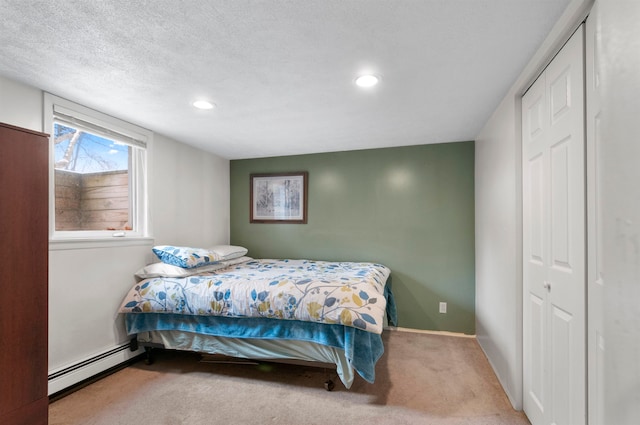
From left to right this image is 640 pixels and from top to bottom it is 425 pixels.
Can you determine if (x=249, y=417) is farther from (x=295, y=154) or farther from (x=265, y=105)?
(x=295, y=154)

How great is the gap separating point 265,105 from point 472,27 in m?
1.48

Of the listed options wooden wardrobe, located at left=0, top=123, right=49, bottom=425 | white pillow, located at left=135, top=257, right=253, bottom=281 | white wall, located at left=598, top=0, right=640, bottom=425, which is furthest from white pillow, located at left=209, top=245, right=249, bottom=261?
white wall, located at left=598, top=0, right=640, bottom=425

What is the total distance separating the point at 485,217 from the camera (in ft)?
9.09

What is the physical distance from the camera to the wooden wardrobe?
1.35 m

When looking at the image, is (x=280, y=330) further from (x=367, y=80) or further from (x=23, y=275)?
(x=367, y=80)

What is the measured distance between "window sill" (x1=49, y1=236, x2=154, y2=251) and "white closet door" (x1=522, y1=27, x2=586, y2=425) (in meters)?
3.11

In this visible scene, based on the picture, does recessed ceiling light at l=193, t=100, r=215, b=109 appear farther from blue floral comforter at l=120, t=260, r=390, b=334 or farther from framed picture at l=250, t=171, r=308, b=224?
framed picture at l=250, t=171, r=308, b=224

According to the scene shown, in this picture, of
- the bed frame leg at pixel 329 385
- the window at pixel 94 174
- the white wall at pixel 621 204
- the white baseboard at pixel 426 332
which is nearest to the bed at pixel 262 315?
the bed frame leg at pixel 329 385

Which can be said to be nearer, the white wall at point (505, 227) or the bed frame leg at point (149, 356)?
the white wall at point (505, 227)

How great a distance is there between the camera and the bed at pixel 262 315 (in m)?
2.01

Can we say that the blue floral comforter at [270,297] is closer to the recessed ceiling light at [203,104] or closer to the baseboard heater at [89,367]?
the baseboard heater at [89,367]

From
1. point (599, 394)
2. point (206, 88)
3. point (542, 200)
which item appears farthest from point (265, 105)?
point (599, 394)

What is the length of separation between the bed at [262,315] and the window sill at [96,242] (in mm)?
289

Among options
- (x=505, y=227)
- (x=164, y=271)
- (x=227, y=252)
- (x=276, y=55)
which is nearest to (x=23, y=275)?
(x=164, y=271)
